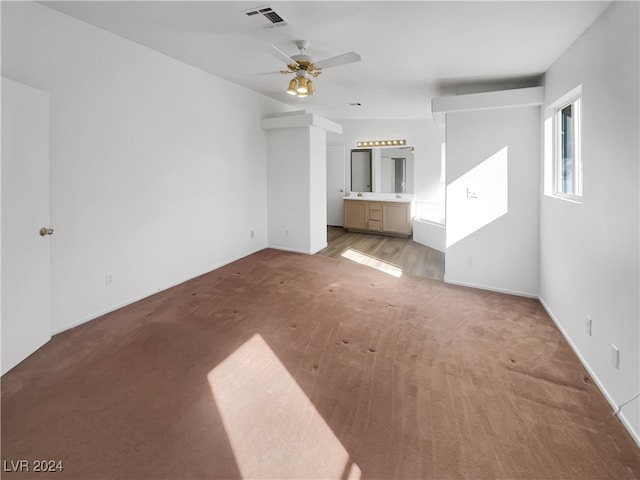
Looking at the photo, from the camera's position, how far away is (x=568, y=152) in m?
3.16

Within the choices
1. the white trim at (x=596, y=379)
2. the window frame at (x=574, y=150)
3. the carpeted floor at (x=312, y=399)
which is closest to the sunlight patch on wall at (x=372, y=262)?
the carpeted floor at (x=312, y=399)

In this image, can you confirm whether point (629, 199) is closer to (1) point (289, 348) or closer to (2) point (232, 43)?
(1) point (289, 348)

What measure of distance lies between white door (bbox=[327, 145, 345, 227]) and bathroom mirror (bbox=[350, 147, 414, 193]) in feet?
0.97

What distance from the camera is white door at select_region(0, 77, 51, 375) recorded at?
230 centimetres

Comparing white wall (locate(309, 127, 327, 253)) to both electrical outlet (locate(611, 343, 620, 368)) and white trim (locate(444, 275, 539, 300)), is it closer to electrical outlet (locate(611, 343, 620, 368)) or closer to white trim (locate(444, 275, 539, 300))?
white trim (locate(444, 275, 539, 300))

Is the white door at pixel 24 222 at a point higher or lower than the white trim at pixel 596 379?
higher

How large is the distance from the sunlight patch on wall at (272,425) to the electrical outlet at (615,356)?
5.59 feet

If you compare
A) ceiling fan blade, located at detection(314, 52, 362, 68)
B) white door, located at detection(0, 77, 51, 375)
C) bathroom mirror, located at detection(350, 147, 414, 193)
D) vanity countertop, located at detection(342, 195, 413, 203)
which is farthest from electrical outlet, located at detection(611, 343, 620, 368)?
bathroom mirror, located at detection(350, 147, 414, 193)

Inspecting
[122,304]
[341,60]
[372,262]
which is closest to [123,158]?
[122,304]

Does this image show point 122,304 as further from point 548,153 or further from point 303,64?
point 548,153

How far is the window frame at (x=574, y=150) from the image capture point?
285 cm

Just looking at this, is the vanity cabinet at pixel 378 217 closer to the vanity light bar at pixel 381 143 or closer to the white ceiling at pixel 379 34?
the vanity light bar at pixel 381 143

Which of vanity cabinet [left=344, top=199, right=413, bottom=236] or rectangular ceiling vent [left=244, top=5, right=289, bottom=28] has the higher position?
rectangular ceiling vent [left=244, top=5, right=289, bottom=28]

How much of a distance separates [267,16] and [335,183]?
605 centimetres
